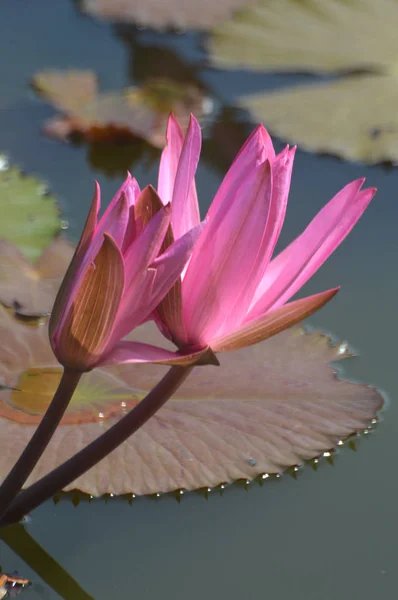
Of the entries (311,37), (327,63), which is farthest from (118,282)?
(311,37)

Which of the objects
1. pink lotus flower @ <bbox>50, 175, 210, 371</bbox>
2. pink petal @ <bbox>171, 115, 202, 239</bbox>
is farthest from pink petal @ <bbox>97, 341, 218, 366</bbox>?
pink petal @ <bbox>171, 115, 202, 239</bbox>

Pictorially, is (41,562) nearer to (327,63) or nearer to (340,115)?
(340,115)

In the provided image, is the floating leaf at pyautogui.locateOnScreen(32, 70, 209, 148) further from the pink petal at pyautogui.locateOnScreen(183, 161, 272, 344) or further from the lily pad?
the pink petal at pyautogui.locateOnScreen(183, 161, 272, 344)

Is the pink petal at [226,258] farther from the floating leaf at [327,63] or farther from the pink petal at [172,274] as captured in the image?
the floating leaf at [327,63]

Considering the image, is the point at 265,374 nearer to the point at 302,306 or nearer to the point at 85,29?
the point at 302,306

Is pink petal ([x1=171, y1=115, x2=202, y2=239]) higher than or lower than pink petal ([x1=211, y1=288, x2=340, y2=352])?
higher

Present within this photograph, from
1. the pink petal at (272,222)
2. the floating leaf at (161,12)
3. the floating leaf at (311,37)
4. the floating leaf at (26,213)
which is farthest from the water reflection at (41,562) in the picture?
the floating leaf at (161,12)
